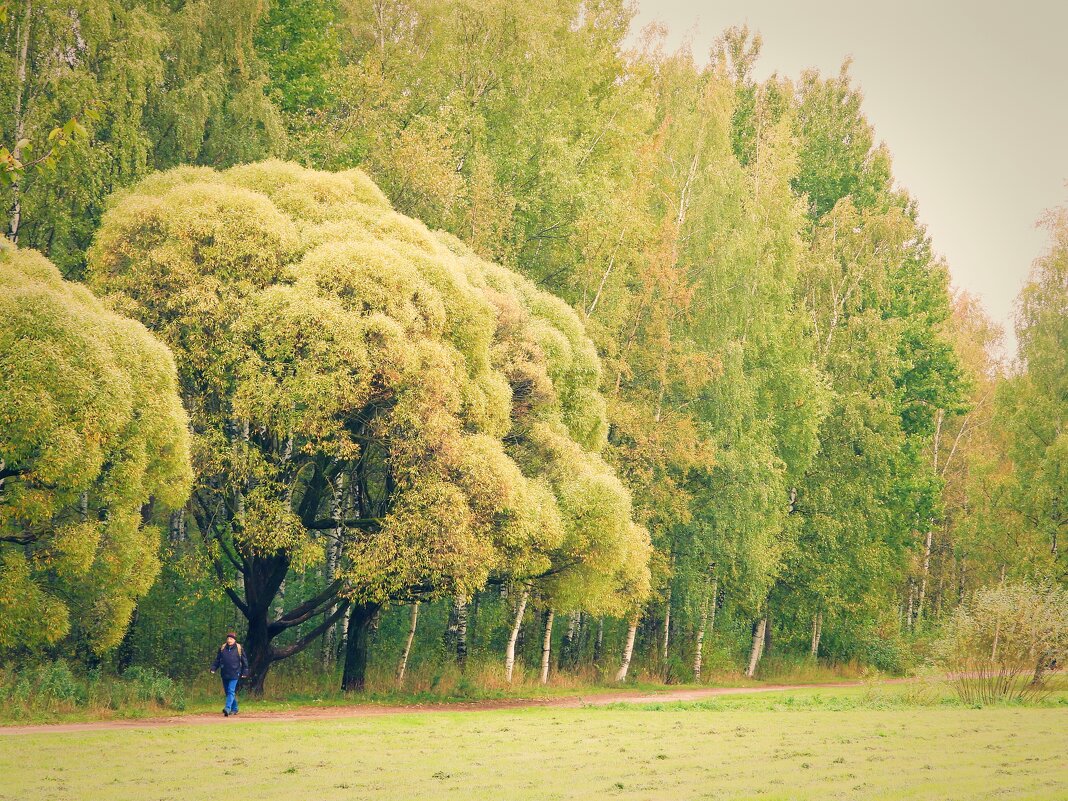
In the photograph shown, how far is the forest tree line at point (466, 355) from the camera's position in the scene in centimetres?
2481

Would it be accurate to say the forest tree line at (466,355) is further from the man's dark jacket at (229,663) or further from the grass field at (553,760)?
the grass field at (553,760)

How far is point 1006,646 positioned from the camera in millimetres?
29766

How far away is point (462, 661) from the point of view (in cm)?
3400

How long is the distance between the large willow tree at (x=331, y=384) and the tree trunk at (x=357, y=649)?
0.08 metres

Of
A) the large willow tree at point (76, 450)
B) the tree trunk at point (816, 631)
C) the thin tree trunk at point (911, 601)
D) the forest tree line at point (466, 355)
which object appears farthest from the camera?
the thin tree trunk at point (911, 601)

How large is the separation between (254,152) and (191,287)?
10.3m

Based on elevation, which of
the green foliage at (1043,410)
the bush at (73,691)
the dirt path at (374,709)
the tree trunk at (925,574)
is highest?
the green foliage at (1043,410)

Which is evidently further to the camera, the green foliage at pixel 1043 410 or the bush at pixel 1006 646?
the green foliage at pixel 1043 410

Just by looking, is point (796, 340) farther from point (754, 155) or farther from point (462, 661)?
point (462, 661)

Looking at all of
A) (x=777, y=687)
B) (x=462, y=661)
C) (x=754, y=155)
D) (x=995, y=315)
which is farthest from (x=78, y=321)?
(x=995, y=315)

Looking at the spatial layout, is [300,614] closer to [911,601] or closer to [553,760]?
[553,760]

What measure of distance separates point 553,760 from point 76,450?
1094cm

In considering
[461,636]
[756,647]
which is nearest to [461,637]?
[461,636]

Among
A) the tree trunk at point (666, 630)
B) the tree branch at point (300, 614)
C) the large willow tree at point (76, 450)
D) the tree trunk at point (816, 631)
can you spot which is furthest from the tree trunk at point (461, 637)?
the tree trunk at point (816, 631)
